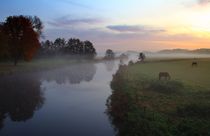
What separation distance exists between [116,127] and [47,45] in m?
113

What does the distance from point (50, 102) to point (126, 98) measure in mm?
9231

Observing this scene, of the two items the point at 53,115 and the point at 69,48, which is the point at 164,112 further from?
the point at 69,48

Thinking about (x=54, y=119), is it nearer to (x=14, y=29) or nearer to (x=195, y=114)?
(x=195, y=114)

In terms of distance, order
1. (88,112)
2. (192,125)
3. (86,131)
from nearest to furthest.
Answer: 1. (192,125)
2. (86,131)
3. (88,112)

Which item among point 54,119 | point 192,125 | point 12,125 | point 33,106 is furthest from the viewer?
point 33,106

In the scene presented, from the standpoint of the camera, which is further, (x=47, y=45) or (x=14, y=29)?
(x=47, y=45)

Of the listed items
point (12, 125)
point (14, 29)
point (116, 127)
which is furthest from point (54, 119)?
point (14, 29)

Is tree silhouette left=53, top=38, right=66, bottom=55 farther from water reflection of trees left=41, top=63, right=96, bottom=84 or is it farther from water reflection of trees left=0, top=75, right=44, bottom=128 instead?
water reflection of trees left=0, top=75, right=44, bottom=128

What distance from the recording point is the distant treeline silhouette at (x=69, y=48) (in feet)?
420

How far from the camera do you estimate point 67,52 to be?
136125 millimetres

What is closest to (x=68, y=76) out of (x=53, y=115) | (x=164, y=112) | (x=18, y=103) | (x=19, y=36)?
(x=19, y=36)

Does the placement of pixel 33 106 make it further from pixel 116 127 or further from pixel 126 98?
pixel 116 127

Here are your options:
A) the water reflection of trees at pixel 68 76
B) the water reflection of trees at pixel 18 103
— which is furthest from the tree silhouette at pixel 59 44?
the water reflection of trees at pixel 18 103

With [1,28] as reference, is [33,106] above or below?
below
